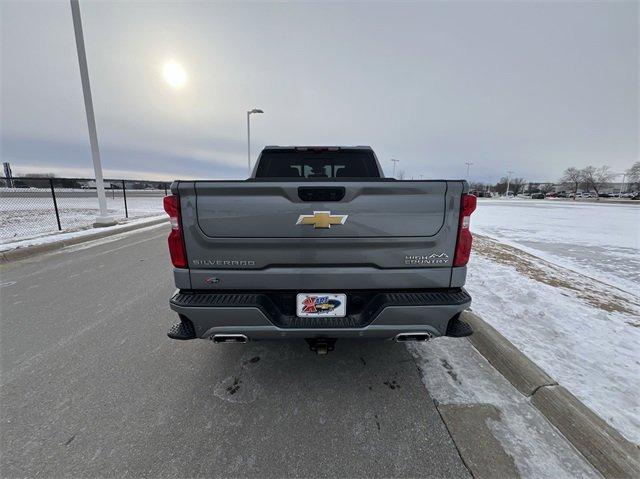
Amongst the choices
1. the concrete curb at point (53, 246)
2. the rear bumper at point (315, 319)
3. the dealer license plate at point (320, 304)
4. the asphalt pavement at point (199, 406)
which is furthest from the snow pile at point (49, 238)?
the dealer license plate at point (320, 304)

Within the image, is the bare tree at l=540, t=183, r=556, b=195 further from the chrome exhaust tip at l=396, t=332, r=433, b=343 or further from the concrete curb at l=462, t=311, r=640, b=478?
the chrome exhaust tip at l=396, t=332, r=433, b=343

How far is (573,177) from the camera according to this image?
3760 inches

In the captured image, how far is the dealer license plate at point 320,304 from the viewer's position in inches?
88.0

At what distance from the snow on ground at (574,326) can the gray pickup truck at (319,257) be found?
111 centimetres

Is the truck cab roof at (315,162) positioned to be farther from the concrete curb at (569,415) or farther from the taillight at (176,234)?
the concrete curb at (569,415)

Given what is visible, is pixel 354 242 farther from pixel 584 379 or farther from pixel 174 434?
pixel 584 379

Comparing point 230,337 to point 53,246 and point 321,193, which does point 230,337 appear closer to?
point 321,193

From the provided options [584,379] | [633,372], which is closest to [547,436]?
[584,379]

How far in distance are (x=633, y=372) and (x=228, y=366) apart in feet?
12.0

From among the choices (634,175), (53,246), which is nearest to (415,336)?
(53,246)

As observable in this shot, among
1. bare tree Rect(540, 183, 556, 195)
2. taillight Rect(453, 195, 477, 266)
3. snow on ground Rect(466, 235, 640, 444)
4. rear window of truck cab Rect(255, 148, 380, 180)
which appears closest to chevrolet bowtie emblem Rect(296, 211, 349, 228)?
taillight Rect(453, 195, 477, 266)

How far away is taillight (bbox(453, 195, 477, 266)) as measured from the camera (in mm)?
2166

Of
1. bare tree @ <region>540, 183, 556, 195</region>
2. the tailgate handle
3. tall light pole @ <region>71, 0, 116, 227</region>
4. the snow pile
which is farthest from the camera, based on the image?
bare tree @ <region>540, 183, 556, 195</region>

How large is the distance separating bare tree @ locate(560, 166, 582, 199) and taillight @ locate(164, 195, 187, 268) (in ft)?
400
